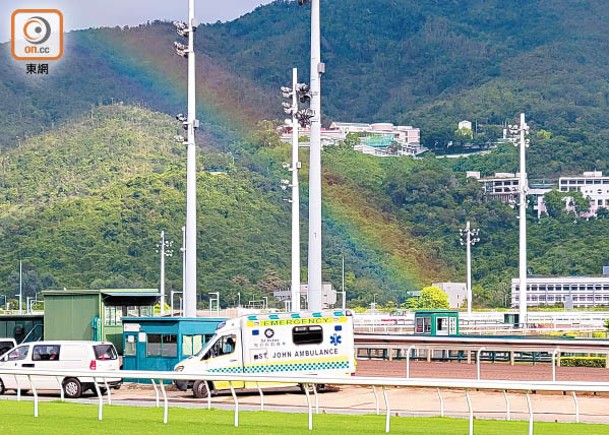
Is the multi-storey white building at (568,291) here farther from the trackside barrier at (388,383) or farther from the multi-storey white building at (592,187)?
the trackside barrier at (388,383)

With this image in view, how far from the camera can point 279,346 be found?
3472 cm

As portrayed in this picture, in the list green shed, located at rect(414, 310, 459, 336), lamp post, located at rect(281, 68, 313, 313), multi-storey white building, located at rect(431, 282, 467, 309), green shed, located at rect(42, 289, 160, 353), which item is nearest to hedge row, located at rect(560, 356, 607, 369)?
lamp post, located at rect(281, 68, 313, 313)

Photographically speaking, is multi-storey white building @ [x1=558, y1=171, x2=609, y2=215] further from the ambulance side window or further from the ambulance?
the ambulance side window

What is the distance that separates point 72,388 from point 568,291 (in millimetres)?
110376

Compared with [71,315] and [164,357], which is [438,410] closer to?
[164,357]

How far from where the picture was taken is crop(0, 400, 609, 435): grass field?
2208cm

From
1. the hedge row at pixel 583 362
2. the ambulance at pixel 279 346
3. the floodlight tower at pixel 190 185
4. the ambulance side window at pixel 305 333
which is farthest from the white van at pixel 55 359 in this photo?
the hedge row at pixel 583 362

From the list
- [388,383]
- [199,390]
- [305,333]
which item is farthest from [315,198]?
[388,383]

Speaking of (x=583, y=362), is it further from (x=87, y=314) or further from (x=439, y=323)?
(x=87, y=314)

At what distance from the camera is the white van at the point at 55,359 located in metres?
34.6

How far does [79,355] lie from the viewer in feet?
115

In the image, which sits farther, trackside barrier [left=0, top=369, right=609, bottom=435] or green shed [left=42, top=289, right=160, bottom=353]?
green shed [left=42, top=289, right=160, bottom=353]

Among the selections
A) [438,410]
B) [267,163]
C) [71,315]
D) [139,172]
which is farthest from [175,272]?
[438,410]

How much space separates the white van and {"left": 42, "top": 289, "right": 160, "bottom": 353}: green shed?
5.76m
